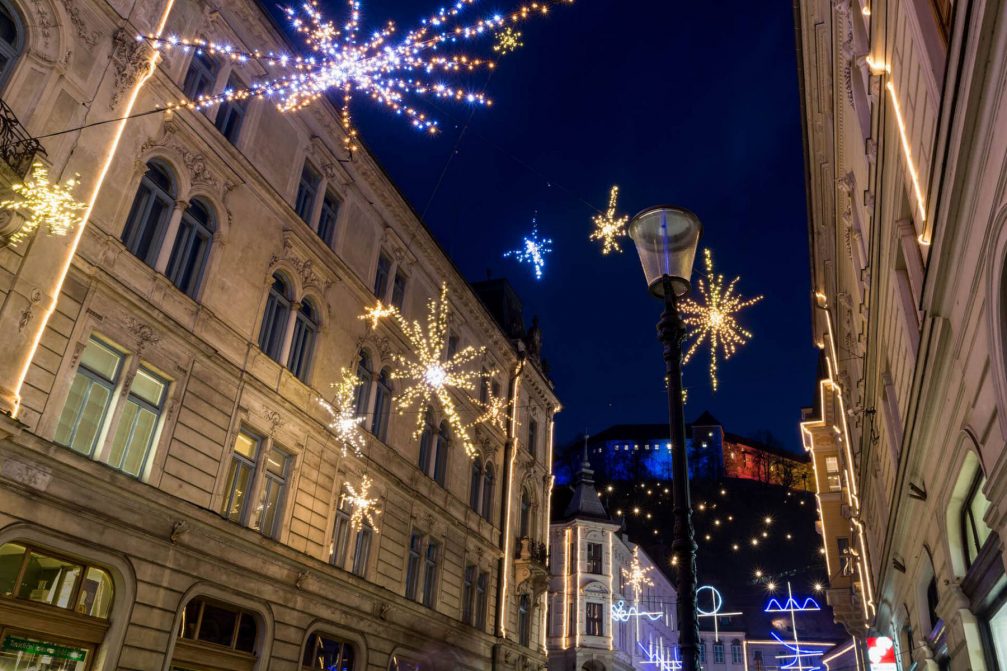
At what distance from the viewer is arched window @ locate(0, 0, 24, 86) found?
10859 millimetres

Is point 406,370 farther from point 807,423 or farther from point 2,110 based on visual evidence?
point 807,423

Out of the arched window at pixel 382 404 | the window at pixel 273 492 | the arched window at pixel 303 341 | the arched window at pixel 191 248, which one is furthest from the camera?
the arched window at pixel 382 404

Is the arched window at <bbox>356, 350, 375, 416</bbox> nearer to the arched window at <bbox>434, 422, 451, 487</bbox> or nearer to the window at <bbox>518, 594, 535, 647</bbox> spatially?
the arched window at <bbox>434, 422, 451, 487</bbox>

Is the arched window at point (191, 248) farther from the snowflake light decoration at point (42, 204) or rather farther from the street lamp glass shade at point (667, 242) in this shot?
the street lamp glass shade at point (667, 242)

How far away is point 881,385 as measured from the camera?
12.5m

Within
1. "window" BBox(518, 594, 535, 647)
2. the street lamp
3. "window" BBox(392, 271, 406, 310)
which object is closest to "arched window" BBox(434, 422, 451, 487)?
"window" BBox(392, 271, 406, 310)

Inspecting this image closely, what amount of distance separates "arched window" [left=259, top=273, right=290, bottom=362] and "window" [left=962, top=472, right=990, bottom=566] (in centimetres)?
1315

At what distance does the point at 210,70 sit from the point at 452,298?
1229 cm

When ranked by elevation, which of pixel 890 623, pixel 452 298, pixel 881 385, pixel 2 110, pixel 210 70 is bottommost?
pixel 890 623

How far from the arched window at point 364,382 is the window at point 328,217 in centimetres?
336

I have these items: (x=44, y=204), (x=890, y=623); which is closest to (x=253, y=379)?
(x=44, y=204)

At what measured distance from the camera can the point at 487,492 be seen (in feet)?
90.2

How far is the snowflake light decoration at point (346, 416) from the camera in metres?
18.1

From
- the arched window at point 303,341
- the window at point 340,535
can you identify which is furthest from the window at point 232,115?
the window at point 340,535
